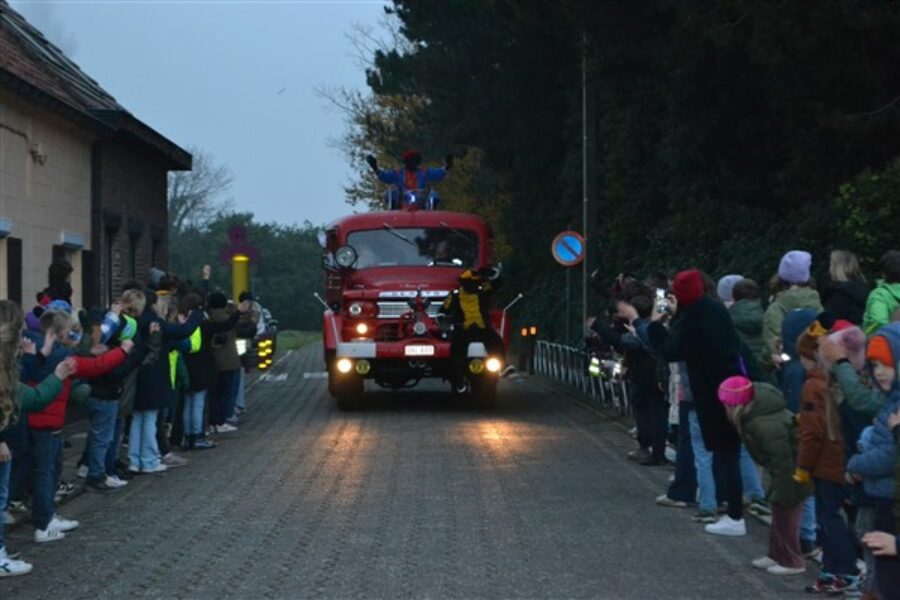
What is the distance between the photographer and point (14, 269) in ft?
74.2

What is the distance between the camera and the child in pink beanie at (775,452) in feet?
32.8

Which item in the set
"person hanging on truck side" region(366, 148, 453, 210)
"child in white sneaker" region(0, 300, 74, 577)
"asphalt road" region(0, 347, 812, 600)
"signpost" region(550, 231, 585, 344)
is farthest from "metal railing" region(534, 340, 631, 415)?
"child in white sneaker" region(0, 300, 74, 577)

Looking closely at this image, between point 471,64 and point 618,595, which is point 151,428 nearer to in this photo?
point 618,595

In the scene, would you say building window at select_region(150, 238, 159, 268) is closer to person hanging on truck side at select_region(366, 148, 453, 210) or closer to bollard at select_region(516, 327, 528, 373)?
bollard at select_region(516, 327, 528, 373)

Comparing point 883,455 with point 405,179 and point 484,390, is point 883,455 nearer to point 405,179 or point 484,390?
point 484,390

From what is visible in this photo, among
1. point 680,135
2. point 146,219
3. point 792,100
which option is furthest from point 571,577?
point 146,219

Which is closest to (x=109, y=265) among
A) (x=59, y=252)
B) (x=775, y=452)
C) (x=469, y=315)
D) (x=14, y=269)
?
(x=59, y=252)

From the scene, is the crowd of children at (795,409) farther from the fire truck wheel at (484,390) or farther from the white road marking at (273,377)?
the white road marking at (273,377)

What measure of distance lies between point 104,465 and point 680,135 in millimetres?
15365

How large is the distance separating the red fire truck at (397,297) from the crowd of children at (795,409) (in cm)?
851

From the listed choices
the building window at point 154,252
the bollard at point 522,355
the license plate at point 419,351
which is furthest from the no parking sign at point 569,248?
the building window at point 154,252

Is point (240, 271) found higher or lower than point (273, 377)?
higher

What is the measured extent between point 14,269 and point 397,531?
12.6 m

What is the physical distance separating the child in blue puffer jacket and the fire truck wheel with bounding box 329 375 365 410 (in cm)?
1653
